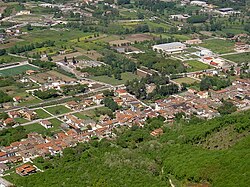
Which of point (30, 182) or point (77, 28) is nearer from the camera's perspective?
point (30, 182)

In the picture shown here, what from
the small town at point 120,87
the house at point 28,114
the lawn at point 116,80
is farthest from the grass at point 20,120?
the lawn at point 116,80

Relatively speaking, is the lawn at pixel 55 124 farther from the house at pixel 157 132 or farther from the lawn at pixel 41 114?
the house at pixel 157 132

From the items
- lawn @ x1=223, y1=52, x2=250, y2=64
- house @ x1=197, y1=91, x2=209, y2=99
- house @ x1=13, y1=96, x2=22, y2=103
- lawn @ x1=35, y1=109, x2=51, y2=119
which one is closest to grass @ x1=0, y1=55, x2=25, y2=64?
house @ x1=13, y1=96, x2=22, y2=103

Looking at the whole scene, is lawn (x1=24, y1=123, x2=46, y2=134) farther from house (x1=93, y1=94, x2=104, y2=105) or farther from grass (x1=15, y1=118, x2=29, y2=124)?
house (x1=93, y1=94, x2=104, y2=105)

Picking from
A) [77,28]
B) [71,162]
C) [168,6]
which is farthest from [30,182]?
[168,6]

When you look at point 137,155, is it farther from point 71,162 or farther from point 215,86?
point 215,86
